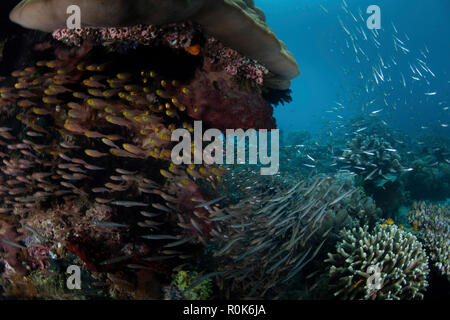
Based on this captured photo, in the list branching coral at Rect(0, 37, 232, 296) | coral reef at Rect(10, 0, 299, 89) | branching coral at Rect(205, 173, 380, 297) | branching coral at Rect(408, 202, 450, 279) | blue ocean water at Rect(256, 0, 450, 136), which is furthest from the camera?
blue ocean water at Rect(256, 0, 450, 136)

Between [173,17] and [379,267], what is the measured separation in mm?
5749

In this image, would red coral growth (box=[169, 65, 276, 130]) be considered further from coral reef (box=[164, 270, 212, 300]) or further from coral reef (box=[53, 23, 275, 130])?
coral reef (box=[164, 270, 212, 300])

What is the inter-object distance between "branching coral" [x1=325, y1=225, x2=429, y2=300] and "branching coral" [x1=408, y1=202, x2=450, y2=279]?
101 cm

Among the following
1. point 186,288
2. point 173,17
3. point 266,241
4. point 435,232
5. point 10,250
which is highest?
point 173,17

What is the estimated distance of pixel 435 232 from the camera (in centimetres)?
661

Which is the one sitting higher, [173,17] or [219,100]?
[173,17]

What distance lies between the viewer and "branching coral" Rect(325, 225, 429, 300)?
4.21 m

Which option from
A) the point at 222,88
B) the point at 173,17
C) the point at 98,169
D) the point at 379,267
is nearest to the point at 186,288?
the point at 98,169

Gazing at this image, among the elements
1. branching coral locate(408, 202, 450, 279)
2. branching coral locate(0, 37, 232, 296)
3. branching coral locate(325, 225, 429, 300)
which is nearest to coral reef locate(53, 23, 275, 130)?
branching coral locate(0, 37, 232, 296)

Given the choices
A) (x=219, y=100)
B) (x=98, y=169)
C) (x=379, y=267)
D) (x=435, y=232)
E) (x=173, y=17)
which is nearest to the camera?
(x=173, y=17)

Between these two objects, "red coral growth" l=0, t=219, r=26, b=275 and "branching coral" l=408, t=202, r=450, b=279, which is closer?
"branching coral" l=408, t=202, r=450, b=279

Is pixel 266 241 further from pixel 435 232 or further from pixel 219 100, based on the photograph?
pixel 435 232
